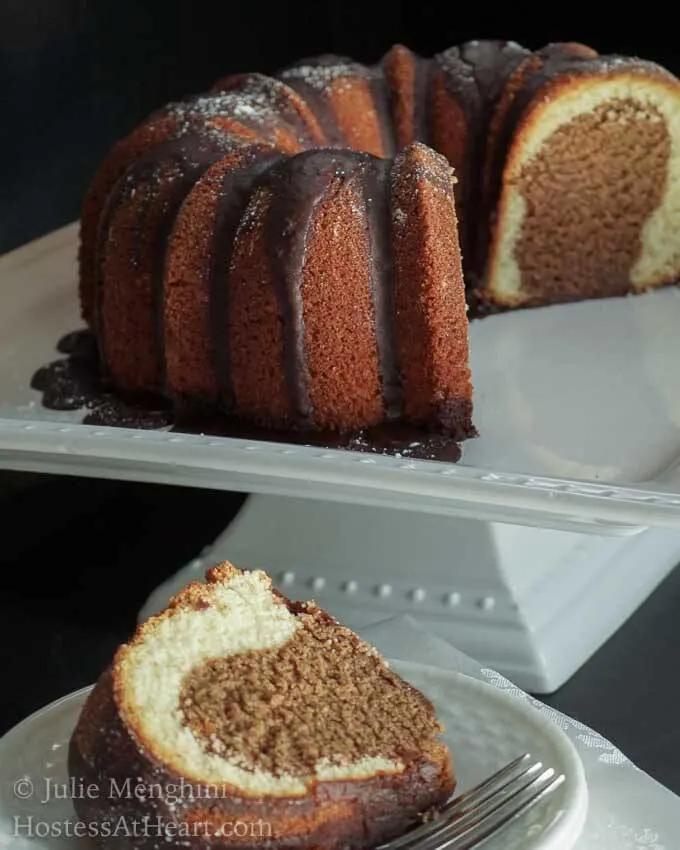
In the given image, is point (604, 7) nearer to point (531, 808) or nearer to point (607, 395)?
point (607, 395)

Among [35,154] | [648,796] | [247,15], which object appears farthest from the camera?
[247,15]

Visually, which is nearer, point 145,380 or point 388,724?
point 388,724

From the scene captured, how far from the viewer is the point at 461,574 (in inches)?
60.1

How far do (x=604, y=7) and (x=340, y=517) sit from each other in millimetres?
1678

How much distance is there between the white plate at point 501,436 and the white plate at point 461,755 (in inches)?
6.5

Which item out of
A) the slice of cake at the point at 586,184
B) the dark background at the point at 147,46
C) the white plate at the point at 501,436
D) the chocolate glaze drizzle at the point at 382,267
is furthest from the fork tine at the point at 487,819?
the dark background at the point at 147,46

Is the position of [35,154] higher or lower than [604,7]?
lower

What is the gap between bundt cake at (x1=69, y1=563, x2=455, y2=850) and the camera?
0.99 metres

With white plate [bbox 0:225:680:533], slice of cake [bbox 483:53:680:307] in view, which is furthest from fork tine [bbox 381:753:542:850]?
slice of cake [bbox 483:53:680:307]

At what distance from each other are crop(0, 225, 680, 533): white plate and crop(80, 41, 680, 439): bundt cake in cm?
10

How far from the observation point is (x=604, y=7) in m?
2.85

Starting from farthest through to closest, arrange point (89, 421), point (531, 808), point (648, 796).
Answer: point (89, 421), point (648, 796), point (531, 808)

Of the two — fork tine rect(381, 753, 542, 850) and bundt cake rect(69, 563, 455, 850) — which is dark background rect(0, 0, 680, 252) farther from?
fork tine rect(381, 753, 542, 850)

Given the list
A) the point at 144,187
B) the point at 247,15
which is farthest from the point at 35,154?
the point at 144,187
